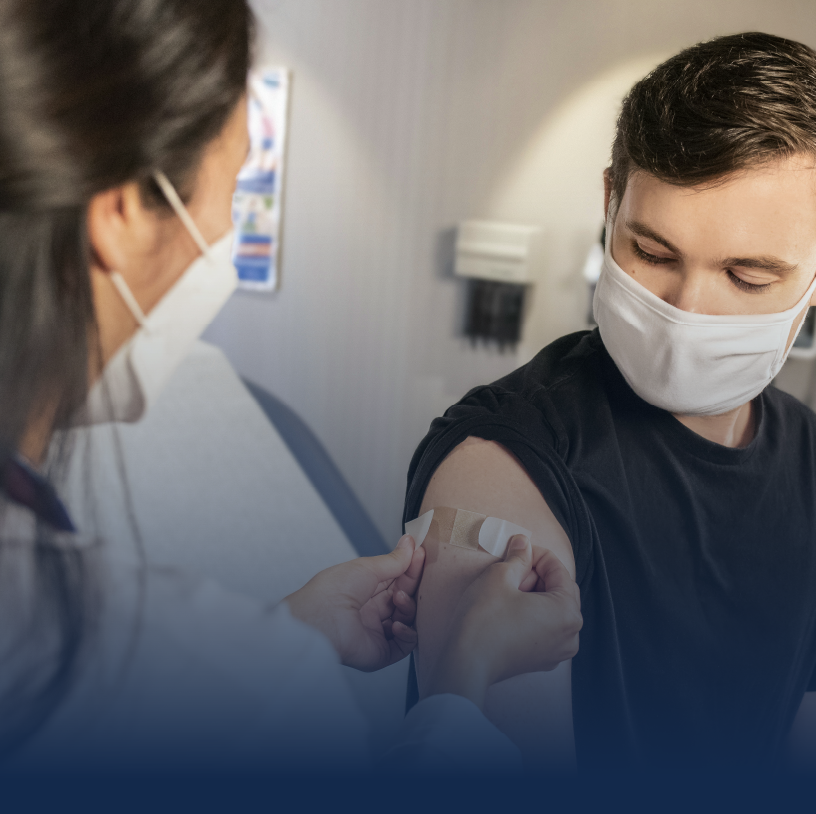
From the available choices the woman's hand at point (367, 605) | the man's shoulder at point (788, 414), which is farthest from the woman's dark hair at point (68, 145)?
the man's shoulder at point (788, 414)

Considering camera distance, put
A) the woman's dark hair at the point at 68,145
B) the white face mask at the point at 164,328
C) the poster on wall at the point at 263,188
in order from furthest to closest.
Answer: the poster on wall at the point at 263,188
the white face mask at the point at 164,328
the woman's dark hair at the point at 68,145

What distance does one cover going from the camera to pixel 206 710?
16.4 inches

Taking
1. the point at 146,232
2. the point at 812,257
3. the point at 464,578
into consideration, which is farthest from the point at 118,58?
the point at 812,257

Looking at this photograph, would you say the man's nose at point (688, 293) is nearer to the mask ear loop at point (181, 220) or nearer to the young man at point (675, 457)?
the young man at point (675, 457)

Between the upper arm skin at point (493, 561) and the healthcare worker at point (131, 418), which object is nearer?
the healthcare worker at point (131, 418)

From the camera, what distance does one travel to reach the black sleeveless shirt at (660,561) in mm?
607

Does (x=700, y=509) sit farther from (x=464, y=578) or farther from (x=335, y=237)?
(x=335, y=237)

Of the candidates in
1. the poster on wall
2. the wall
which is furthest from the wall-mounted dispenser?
the poster on wall

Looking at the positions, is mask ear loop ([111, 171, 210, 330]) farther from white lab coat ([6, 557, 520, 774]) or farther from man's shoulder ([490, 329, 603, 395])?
man's shoulder ([490, 329, 603, 395])

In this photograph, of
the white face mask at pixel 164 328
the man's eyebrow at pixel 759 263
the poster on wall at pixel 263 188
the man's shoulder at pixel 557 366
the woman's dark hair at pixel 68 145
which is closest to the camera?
the woman's dark hair at pixel 68 145

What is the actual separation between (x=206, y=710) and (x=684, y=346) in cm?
47

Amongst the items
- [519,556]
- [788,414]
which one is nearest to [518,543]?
[519,556]

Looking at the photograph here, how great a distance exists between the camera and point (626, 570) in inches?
25.2

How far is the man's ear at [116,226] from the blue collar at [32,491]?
12 centimetres
